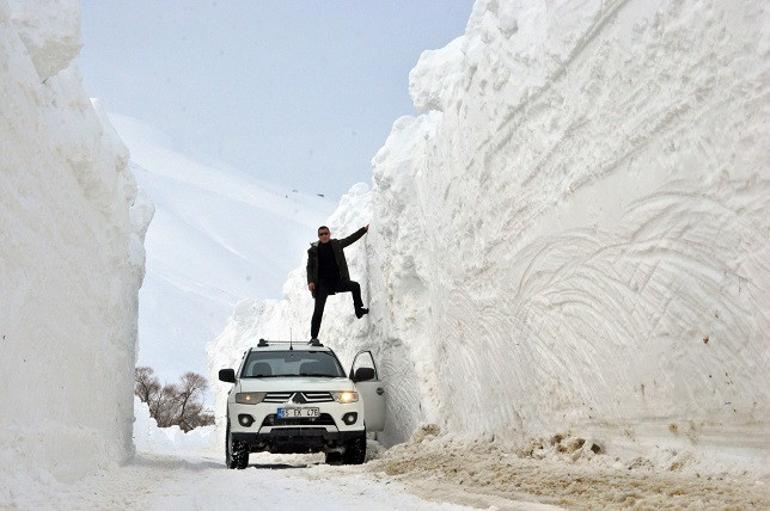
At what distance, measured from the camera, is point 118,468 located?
9.98 m

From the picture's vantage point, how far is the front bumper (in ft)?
34.8

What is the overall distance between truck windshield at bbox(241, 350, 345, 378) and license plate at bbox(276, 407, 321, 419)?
1.07 m

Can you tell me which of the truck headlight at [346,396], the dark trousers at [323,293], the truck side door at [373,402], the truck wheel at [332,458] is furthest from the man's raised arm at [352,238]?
the truck headlight at [346,396]

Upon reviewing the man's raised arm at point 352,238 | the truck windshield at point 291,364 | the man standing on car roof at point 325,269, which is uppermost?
the man's raised arm at point 352,238

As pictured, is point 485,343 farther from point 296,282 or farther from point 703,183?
point 296,282

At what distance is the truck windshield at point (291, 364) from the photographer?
11.8 metres

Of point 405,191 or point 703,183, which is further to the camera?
point 405,191

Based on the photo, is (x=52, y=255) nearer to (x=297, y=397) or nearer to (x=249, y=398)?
(x=249, y=398)

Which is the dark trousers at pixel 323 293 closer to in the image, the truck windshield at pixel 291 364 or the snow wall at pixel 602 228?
the snow wall at pixel 602 228

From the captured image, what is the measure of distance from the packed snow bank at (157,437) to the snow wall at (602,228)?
302 inches

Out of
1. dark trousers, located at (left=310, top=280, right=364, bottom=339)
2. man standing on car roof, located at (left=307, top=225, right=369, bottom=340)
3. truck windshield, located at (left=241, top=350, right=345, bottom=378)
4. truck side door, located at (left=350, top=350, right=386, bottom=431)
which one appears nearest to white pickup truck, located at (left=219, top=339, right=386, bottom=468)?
truck windshield, located at (left=241, top=350, right=345, bottom=378)

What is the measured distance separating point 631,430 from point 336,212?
20.4 metres

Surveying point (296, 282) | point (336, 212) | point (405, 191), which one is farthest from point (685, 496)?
point (296, 282)

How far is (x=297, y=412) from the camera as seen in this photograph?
10.7 m
